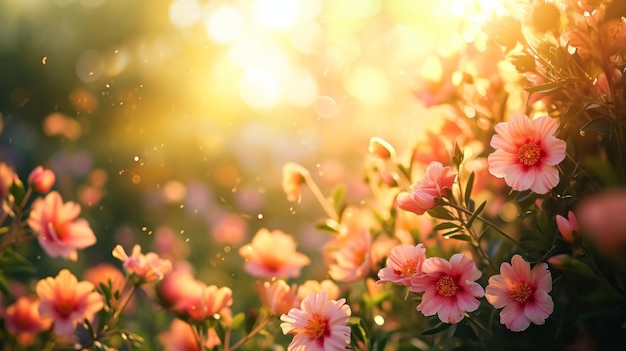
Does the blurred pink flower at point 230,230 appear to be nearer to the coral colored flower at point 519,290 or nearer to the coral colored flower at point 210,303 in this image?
the coral colored flower at point 210,303

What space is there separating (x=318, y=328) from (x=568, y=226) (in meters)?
0.32

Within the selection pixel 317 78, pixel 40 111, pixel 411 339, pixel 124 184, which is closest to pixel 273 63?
pixel 317 78

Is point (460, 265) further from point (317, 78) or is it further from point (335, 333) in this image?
point (317, 78)

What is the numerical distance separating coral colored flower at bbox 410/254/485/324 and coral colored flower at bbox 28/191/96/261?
65 cm

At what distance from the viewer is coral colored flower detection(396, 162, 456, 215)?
772 millimetres

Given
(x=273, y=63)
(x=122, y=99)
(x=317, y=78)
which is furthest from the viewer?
(x=317, y=78)

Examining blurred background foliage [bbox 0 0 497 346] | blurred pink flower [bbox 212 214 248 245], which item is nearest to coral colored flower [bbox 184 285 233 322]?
blurred background foliage [bbox 0 0 497 346]

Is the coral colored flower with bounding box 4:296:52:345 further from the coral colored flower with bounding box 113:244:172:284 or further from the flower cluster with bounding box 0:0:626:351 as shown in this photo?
the coral colored flower with bounding box 113:244:172:284

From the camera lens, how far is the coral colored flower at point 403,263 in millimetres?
786

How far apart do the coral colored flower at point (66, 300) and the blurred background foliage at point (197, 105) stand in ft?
3.66

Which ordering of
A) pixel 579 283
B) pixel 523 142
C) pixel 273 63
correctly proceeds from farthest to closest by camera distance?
pixel 273 63, pixel 579 283, pixel 523 142

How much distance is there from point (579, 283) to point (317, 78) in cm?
238

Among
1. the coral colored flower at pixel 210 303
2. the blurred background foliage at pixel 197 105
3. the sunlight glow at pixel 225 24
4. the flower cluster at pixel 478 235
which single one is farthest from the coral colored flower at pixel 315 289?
the sunlight glow at pixel 225 24

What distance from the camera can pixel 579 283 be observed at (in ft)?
2.94
